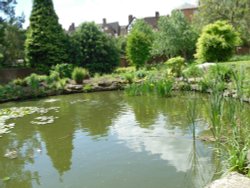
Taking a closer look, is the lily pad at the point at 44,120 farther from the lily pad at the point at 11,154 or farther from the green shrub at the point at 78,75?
the green shrub at the point at 78,75

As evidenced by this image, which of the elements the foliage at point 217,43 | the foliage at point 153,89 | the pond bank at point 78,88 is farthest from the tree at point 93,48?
the foliage at point 153,89

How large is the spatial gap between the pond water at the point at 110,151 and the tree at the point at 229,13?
16.9m

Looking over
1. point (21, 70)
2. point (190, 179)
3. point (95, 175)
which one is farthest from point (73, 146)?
point (21, 70)

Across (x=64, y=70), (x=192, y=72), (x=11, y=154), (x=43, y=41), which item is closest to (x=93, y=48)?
(x=43, y=41)

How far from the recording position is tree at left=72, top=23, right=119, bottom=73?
1967 cm

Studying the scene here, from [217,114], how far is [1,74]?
1814 centimetres

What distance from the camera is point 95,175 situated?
15.9 feet

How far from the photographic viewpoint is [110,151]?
19.5 ft

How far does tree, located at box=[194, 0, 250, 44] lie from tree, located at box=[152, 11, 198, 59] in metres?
2.09

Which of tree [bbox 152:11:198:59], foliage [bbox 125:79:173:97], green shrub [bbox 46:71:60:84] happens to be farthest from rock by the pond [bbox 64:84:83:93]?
tree [bbox 152:11:198:59]

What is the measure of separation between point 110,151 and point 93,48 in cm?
1432

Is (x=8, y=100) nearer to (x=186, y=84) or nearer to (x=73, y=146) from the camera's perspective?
(x=186, y=84)

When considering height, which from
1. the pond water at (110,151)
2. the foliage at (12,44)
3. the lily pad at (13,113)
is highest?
the foliage at (12,44)

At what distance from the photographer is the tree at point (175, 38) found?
27.1 metres
